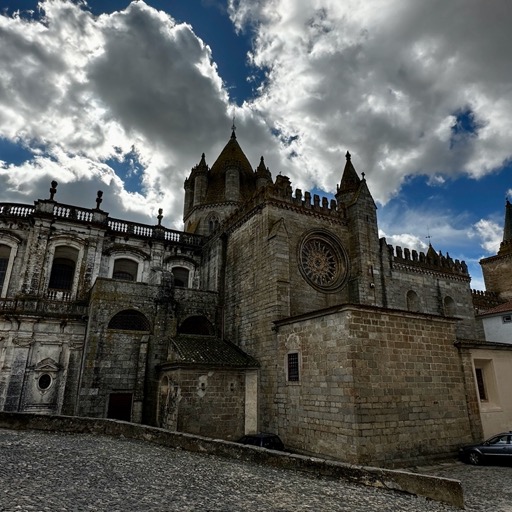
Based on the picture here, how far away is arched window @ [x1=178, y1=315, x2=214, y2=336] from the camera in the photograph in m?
21.1

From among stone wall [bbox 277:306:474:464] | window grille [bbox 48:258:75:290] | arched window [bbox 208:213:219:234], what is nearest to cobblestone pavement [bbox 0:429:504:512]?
stone wall [bbox 277:306:474:464]

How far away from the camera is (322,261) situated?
19.9 m

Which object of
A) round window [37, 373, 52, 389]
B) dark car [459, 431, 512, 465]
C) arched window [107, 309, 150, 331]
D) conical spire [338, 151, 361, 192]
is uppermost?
conical spire [338, 151, 361, 192]

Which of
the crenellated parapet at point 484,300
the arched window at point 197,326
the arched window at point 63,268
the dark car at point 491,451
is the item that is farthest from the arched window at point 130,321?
the crenellated parapet at point 484,300

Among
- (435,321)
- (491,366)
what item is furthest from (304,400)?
(491,366)

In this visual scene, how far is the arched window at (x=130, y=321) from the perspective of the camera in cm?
1898

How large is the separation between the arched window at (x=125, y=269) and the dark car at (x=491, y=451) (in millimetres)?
20069

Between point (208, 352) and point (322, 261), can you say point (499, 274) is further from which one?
point (208, 352)

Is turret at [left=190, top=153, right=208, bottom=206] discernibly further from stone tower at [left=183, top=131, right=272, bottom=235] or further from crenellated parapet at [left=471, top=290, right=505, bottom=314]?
crenellated parapet at [left=471, top=290, right=505, bottom=314]

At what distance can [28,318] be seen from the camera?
63.7 feet

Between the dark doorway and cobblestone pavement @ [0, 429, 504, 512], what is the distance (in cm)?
699

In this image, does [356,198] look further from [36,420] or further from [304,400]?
[36,420]

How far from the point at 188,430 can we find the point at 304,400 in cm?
499

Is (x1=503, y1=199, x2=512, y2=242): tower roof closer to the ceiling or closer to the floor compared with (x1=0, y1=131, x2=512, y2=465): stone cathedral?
closer to the ceiling
